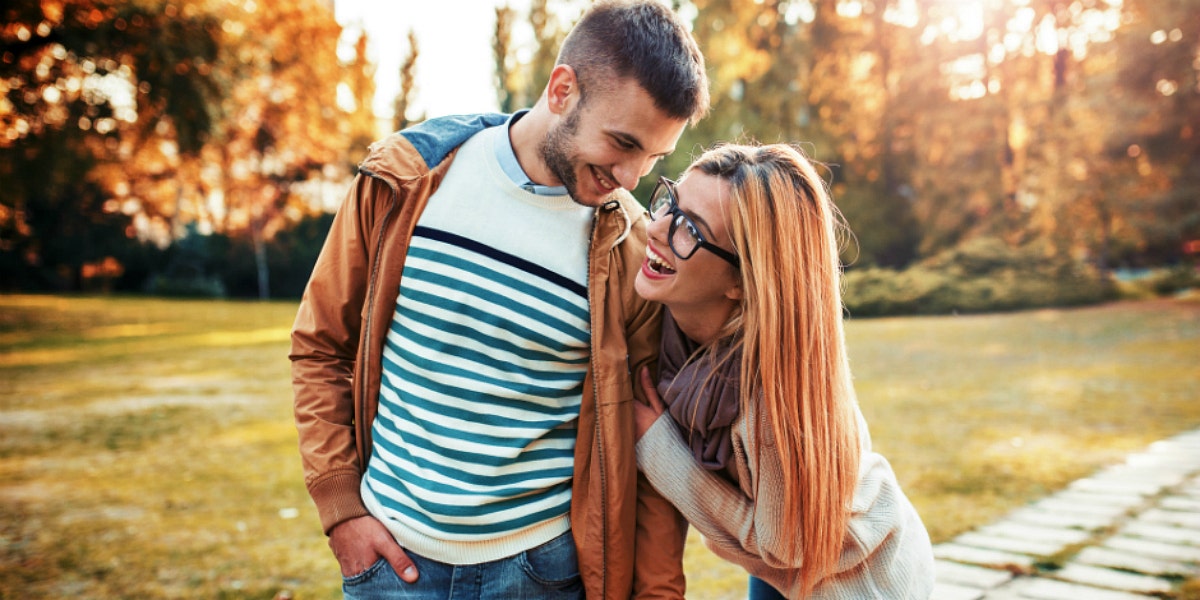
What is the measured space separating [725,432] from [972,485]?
4.39 meters

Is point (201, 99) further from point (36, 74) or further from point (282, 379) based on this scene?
point (282, 379)

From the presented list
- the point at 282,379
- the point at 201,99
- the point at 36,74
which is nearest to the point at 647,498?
the point at 282,379

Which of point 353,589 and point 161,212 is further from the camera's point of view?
point 161,212

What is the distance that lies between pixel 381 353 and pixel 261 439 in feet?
20.8

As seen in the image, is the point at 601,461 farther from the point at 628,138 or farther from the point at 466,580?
the point at 628,138

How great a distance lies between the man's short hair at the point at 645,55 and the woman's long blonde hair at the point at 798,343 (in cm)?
27

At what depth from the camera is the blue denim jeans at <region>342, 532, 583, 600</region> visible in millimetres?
2080

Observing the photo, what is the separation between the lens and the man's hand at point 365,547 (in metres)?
2.07

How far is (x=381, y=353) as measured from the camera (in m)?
2.22

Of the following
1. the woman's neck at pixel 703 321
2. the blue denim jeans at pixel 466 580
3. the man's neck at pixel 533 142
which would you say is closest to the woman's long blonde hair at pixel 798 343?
the woman's neck at pixel 703 321

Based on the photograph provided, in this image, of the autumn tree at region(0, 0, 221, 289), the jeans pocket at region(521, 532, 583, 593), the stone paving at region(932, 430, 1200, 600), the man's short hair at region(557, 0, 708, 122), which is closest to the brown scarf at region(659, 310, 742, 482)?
the jeans pocket at region(521, 532, 583, 593)

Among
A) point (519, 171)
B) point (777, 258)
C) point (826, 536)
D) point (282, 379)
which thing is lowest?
point (282, 379)

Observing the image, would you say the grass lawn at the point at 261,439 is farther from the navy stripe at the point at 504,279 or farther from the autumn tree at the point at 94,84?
the autumn tree at the point at 94,84

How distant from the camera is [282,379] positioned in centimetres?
1162
